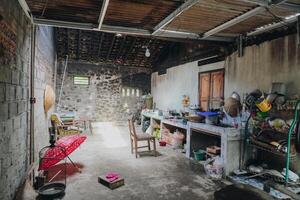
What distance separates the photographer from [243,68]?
4.74m

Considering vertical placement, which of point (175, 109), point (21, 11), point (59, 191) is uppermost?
point (21, 11)

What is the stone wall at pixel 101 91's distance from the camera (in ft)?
30.6

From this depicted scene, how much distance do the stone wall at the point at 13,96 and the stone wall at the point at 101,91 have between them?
19.4ft

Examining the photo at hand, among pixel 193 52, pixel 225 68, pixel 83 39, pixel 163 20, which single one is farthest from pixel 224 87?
pixel 83 39

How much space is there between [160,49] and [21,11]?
6532 mm

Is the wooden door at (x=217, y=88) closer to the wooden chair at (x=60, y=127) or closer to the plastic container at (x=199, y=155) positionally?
the plastic container at (x=199, y=155)

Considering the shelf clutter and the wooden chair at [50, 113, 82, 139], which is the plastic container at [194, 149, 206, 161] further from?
the wooden chair at [50, 113, 82, 139]

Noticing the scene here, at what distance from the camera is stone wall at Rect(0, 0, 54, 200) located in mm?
2303

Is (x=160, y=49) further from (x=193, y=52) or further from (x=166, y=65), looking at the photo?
(x=193, y=52)

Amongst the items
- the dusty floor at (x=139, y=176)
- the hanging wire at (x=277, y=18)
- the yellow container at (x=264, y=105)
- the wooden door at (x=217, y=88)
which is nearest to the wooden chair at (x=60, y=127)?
the dusty floor at (x=139, y=176)

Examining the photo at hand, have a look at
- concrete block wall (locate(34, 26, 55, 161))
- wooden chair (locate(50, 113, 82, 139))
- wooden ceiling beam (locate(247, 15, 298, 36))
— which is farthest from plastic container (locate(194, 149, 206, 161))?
wooden chair (locate(50, 113, 82, 139))

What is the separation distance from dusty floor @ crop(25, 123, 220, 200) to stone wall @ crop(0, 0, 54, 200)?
62 centimetres

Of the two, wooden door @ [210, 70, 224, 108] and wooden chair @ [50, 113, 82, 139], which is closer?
wooden door @ [210, 70, 224, 108]

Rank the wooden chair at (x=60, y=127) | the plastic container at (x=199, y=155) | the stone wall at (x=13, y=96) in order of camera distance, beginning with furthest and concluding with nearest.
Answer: the wooden chair at (x=60, y=127) < the plastic container at (x=199, y=155) < the stone wall at (x=13, y=96)
